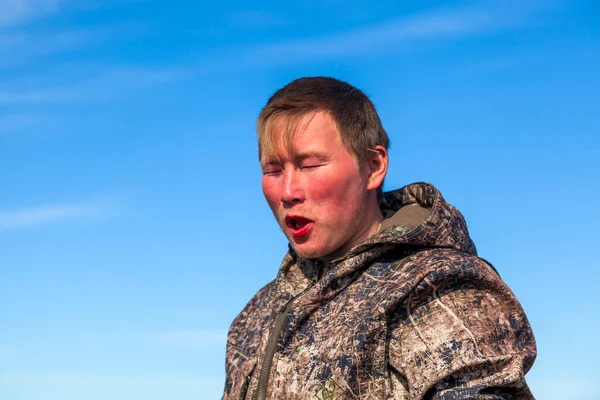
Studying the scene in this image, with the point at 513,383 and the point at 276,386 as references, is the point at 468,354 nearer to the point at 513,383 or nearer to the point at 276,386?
the point at 513,383

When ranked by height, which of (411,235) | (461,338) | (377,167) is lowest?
(461,338)

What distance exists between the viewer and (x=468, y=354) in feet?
13.9

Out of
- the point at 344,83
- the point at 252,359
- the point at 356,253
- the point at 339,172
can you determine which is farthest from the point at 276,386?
the point at 344,83

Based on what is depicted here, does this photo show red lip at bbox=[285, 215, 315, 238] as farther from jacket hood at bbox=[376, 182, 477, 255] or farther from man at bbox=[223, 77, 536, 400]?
jacket hood at bbox=[376, 182, 477, 255]

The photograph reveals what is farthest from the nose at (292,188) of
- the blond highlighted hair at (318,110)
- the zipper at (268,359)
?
the zipper at (268,359)

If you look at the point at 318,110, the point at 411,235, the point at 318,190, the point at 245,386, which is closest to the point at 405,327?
the point at 411,235

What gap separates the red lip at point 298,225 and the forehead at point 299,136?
31cm

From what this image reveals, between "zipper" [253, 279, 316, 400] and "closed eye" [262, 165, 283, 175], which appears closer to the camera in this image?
"zipper" [253, 279, 316, 400]

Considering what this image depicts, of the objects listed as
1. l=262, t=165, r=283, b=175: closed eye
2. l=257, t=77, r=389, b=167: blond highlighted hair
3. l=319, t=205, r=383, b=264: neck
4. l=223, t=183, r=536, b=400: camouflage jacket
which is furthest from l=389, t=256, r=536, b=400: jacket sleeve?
l=262, t=165, r=283, b=175: closed eye

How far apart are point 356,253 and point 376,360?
60cm

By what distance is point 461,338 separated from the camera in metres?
4.29

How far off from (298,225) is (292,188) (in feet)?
0.73

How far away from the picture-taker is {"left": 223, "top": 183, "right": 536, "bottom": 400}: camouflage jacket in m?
4.27

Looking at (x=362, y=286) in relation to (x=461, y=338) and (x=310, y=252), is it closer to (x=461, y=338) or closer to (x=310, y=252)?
(x=310, y=252)
